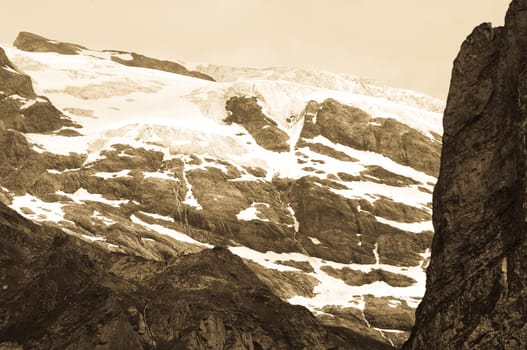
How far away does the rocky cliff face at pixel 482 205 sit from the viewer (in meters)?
38.0

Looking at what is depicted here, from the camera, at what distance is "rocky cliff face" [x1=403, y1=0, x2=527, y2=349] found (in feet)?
125

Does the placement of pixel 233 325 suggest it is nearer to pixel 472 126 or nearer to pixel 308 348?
pixel 308 348

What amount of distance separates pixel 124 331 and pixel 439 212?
60.1 m

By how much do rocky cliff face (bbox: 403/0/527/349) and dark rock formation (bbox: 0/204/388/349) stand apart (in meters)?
57.5

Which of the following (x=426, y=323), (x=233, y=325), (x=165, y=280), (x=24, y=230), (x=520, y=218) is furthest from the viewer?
(x=24, y=230)

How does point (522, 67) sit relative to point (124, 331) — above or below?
above

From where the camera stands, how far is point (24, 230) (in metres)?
138

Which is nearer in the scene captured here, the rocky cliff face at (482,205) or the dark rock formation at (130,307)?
the rocky cliff face at (482,205)

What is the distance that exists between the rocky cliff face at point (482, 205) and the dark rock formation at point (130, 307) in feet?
189

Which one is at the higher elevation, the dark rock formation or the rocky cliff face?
the rocky cliff face

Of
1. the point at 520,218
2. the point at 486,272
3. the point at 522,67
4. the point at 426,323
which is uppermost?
the point at 522,67

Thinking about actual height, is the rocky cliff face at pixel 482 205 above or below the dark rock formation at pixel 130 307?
above

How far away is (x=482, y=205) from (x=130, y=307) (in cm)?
7179

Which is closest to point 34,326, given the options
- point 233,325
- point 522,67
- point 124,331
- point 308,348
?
point 124,331
